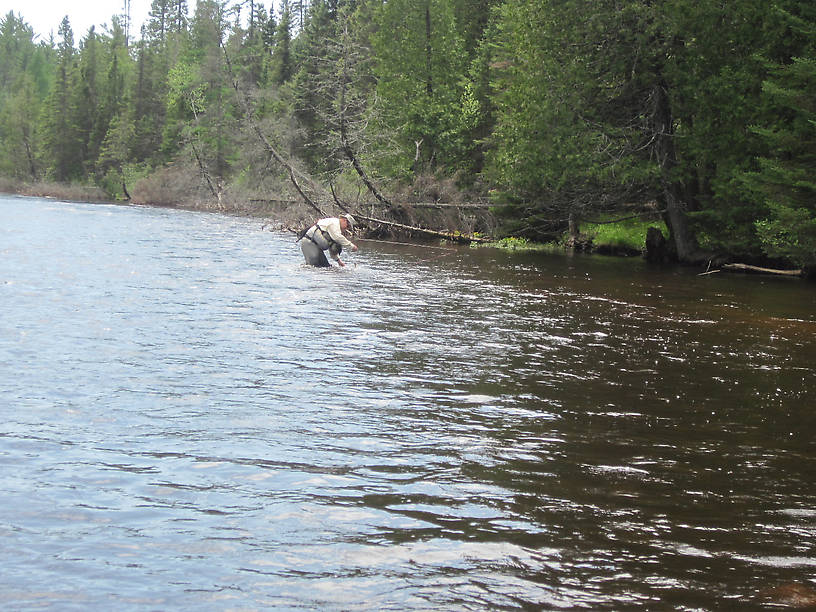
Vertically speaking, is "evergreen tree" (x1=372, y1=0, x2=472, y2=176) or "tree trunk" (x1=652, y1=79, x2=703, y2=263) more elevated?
"evergreen tree" (x1=372, y1=0, x2=472, y2=176)

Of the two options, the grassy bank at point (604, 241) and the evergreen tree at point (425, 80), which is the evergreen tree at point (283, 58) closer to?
the evergreen tree at point (425, 80)

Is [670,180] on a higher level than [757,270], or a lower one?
higher

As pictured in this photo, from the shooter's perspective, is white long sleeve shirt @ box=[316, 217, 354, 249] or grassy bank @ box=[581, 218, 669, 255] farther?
grassy bank @ box=[581, 218, 669, 255]

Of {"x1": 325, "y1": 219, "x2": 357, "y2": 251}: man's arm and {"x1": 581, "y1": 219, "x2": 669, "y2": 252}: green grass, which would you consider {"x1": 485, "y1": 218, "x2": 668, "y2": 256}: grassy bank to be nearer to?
{"x1": 581, "y1": 219, "x2": 669, "y2": 252}: green grass

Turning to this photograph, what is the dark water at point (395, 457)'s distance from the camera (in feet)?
14.6

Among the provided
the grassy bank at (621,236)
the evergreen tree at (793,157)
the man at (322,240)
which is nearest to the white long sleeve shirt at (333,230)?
the man at (322,240)

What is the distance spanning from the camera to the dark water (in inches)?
175

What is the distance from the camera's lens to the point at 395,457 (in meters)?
6.51

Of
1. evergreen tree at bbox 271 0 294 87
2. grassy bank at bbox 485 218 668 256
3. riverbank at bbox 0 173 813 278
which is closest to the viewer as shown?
grassy bank at bbox 485 218 668 256

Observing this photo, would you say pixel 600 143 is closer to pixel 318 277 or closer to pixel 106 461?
pixel 318 277

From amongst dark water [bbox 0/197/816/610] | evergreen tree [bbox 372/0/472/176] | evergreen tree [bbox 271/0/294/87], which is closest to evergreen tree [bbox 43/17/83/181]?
evergreen tree [bbox 271/0/294/87]

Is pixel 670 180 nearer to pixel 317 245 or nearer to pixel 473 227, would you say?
pixel 473 227

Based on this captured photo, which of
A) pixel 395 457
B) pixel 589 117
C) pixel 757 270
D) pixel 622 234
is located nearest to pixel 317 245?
pixel 589 117

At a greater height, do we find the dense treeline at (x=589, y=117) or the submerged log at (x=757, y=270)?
the dense treeline at (x=589, y=117)
